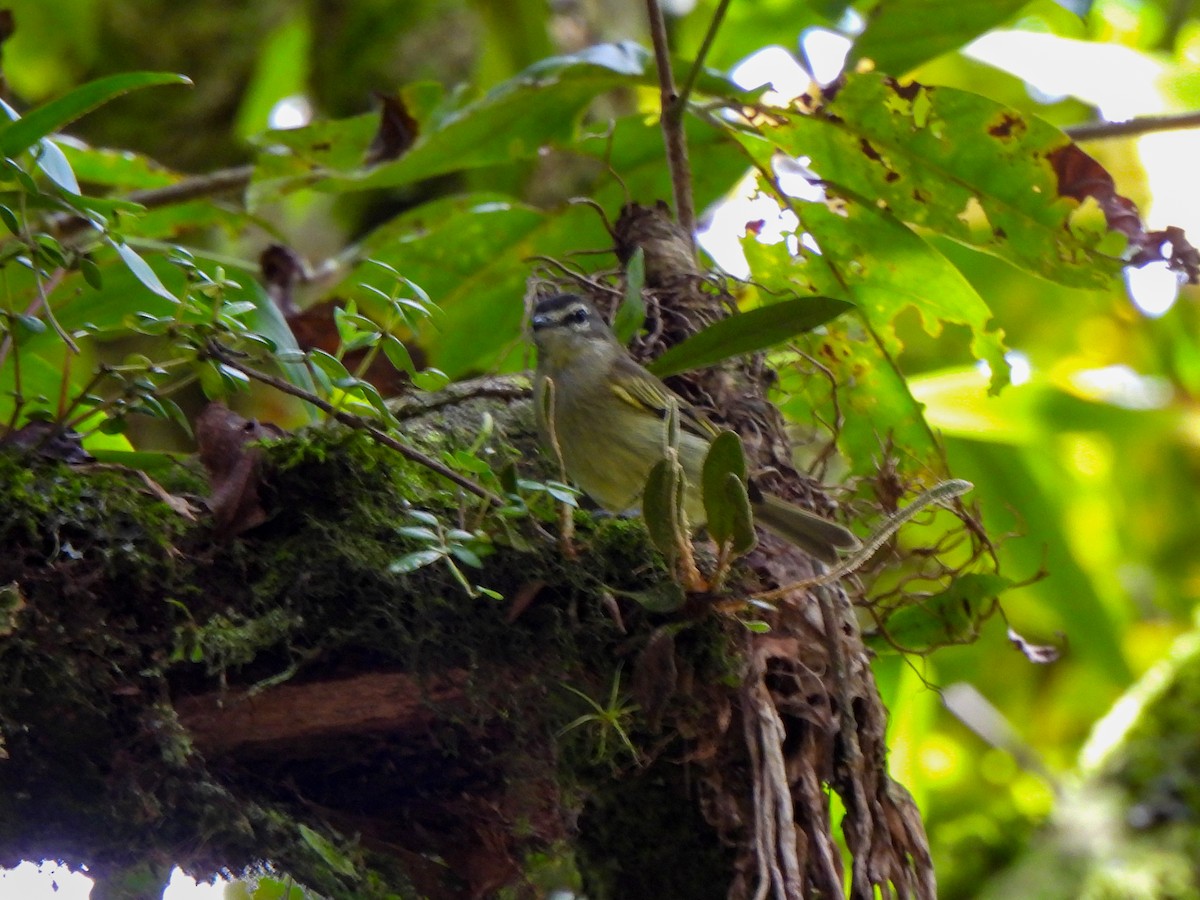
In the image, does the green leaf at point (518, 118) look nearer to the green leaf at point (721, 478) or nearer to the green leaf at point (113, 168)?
the green leaf at point (113, 168)

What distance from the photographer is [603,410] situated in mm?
2863

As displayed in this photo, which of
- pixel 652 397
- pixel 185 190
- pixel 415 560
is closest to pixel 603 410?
pixel 652 397

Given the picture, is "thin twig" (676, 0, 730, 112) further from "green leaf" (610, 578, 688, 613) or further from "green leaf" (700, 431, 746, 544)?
"green leaf" (610, 578, 688, 613)

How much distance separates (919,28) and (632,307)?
1.22 metres

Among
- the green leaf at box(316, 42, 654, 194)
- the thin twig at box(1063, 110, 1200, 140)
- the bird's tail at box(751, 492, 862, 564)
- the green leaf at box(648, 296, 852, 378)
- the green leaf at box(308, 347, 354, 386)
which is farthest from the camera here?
the thin twig at box(1063, 110, 1200, 140)

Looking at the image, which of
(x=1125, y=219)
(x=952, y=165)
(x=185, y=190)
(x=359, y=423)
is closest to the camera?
(x=359, y=423)

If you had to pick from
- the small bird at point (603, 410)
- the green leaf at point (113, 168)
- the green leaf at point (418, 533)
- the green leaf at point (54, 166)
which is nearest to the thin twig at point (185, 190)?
the green leaf at point (113, 168)

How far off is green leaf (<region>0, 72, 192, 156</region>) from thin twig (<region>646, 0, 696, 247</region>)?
108 cm

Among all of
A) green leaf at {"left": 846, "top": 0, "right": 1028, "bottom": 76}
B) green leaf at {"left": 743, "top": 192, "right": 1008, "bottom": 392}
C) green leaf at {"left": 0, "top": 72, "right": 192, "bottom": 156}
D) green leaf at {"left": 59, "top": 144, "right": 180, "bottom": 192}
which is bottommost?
green leaf at {"left": 59, "top": 144, "right": 180, "bottom": 192}

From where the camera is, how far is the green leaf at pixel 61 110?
1.83 meters

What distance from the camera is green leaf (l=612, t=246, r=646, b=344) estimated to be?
7.89 ft

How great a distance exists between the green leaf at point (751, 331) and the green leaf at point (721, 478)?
0.45 m

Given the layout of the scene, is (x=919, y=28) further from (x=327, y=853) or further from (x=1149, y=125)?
(x=327, y=853)

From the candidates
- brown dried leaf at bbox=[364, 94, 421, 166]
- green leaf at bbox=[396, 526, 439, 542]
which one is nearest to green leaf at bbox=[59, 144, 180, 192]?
brown dried leaf at bbox=[364, 94, 421, 166]
